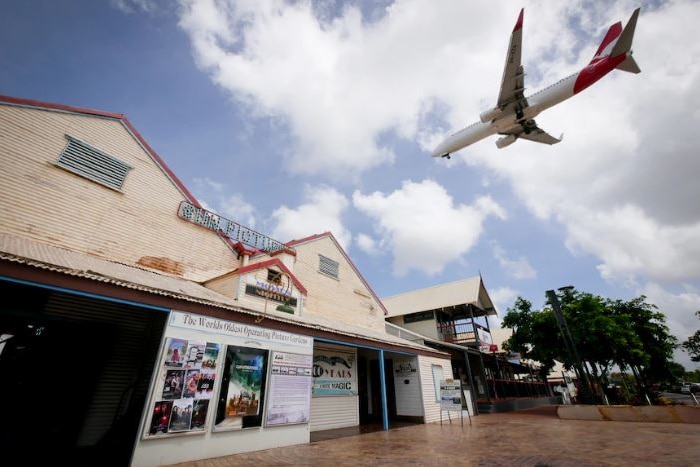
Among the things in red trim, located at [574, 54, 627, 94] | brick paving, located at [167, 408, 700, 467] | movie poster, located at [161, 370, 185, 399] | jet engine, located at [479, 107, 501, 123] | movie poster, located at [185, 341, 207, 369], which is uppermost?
jet engine, located at [479, 107, 501, 123]

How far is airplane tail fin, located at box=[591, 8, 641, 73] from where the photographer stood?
9578 mm

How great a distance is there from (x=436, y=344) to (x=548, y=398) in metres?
18.6

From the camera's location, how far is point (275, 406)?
7809 mm

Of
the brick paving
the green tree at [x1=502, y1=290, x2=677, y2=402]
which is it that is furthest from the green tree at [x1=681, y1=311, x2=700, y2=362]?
the brick paving

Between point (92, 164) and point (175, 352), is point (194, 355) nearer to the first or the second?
point (175, 352)

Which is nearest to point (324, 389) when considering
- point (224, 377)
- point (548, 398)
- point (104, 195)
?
point (224, 377)

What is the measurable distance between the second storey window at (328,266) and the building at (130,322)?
13.0 ft

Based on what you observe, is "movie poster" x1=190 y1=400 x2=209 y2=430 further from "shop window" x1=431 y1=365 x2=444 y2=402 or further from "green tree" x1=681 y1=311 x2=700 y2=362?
"green tree" x1=681 y1=311 x2=700 y2=362

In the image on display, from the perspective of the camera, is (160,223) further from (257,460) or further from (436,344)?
(436,344)

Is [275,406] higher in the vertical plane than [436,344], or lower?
lower

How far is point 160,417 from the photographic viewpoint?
585cm

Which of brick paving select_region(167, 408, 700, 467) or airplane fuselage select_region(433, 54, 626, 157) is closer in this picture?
brick paving select_region(167, 408, 700, 467)

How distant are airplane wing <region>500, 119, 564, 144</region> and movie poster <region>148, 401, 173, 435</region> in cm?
1445

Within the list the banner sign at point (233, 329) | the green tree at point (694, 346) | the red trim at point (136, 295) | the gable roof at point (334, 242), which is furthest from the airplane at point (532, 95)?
the green tree at point (694, 346)
